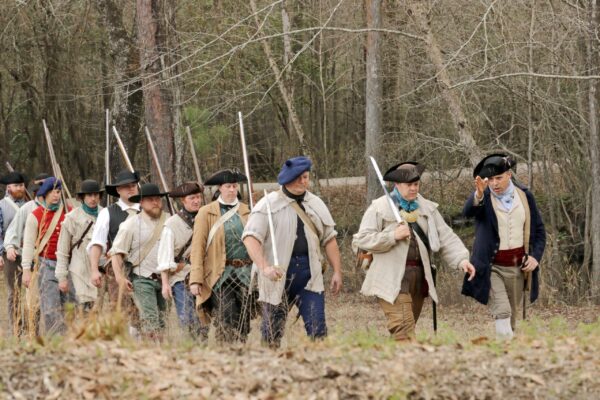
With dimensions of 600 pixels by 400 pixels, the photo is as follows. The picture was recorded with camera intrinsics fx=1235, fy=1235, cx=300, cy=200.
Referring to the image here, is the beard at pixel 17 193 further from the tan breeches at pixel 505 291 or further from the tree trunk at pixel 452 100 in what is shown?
the tan breeches at pixel 505 291

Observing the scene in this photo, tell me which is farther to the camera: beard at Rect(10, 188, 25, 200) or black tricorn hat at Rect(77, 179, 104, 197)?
beard at Rect(10, 188, 25, 200)

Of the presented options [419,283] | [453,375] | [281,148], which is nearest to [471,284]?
[419,283]

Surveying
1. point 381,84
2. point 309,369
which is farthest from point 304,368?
point 381,84

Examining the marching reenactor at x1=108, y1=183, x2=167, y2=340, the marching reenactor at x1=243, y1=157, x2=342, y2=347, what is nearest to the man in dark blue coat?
the marching reenactor at x1=243, y1=157, x2=342, y2=347

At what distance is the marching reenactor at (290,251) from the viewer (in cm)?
1039

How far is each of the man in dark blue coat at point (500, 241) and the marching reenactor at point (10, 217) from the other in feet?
18.6

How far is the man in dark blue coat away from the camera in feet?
Result: 35.4

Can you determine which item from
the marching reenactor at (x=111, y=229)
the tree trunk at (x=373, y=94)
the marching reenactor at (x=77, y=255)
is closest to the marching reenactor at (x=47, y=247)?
the marching reenactor at (x=77, y=255)

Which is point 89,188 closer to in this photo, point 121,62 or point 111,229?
point 111,229

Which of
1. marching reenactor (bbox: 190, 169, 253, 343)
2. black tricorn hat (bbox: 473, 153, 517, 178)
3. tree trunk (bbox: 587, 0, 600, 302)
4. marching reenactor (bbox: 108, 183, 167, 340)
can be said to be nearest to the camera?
black tricorn hat (bbox: 473, 153, 517, 178)

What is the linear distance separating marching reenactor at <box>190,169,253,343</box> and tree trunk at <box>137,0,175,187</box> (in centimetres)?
769

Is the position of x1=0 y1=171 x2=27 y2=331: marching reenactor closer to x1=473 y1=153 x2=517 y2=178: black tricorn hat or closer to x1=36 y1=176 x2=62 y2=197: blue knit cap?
x1=36 y1=176 x2=62 y2=197: blue knit cap

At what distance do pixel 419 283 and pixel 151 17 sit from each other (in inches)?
Result: 385

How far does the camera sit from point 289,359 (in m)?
8.05
